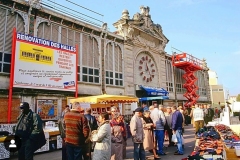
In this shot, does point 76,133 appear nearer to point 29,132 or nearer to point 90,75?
point 29,132

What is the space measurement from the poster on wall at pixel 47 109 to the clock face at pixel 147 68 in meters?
9.81

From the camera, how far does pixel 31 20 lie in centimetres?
1216

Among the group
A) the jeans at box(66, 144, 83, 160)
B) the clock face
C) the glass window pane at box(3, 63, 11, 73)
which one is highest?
the clock face

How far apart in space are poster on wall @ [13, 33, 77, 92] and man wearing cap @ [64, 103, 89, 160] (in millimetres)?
6848

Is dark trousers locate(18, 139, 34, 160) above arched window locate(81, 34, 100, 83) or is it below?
below

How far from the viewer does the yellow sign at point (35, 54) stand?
10627 millimetres

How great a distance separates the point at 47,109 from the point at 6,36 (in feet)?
15.8

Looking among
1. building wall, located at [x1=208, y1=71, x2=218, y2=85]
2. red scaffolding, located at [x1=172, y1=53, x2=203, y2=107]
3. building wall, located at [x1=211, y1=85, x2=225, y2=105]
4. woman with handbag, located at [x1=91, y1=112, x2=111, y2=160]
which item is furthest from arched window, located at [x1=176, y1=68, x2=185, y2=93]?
building wall, located at [x1=208, y1=71, x2=218, y2=85]

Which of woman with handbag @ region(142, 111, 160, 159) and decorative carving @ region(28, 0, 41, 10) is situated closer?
woman with handbag @ region(142, 111, 160, 159)

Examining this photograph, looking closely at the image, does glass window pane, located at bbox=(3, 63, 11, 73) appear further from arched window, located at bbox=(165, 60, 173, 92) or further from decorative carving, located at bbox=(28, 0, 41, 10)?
arched window, located at bbox=(165, 60, 173, 92)

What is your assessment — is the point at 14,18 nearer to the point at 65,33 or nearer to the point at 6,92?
the point at 65,33

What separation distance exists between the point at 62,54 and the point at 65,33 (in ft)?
7.51

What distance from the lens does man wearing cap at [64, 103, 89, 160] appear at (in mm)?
4699

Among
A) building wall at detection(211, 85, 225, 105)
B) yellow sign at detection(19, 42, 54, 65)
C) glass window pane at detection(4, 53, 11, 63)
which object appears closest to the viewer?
yellow sign at detection(19, 42, 54, 65)
